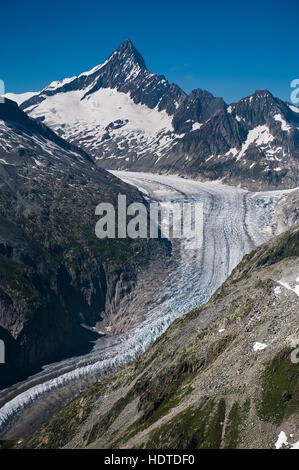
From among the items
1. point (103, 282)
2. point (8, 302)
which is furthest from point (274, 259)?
point (8, 302)

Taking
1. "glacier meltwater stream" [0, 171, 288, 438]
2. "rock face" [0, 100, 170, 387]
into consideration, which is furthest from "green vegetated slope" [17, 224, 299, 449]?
"rock face" [0, 100, 170, 387]

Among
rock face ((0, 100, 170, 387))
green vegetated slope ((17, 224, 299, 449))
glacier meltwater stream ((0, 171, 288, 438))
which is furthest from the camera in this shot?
rock face ((0, 100, 170, 387))

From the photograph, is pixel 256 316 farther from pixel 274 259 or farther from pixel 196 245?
pixel 196 245

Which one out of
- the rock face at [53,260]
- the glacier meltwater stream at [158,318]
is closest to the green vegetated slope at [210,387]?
the glacier meltwater stream at [158,318]

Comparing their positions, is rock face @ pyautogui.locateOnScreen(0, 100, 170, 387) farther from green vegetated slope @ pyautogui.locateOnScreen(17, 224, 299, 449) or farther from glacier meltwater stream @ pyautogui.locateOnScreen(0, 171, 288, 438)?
green vegetated slope @ pyautogui.locateOnScreen(17, 224, 299, 449)

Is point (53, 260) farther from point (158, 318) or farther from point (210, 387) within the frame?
point (210, 387)

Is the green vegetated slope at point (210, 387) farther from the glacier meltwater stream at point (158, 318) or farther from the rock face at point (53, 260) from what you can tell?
the rock face at point (53, 260)
